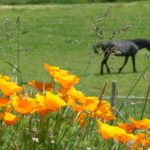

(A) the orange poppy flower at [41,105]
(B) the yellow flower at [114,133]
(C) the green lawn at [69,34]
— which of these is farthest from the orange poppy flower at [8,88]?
(C) the green lawn at [69,34]

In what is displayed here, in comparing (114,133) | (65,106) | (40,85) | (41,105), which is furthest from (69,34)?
(114,133)

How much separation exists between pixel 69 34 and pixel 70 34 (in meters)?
0.06

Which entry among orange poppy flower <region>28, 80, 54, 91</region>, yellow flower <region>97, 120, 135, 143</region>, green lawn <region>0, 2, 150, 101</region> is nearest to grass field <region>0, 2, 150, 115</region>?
green lawn <region>0, 2, 150, 101</region>

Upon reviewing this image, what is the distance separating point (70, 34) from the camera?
33.7 m

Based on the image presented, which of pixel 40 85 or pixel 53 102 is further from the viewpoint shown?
pixel 40 85

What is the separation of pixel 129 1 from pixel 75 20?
309 inches

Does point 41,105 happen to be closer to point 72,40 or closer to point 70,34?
point 72,40

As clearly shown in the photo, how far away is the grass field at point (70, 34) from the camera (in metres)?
22.5

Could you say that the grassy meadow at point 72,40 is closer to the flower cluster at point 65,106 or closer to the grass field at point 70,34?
the grass field at point 70,34

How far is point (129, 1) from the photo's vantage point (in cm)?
4384

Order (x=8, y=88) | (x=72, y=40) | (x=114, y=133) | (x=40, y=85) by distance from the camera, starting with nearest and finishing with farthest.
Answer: (x=114, y=133), (x=8, y=88), (x=40, y=85), (x=72, y=40)

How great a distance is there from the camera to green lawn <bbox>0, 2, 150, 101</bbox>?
22.7 metres

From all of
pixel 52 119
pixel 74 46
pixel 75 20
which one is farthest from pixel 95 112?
pixel 75 20

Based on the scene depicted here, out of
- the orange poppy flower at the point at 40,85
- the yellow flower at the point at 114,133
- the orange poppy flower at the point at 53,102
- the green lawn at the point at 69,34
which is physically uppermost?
the orange poppy flower at the point at 53,102
